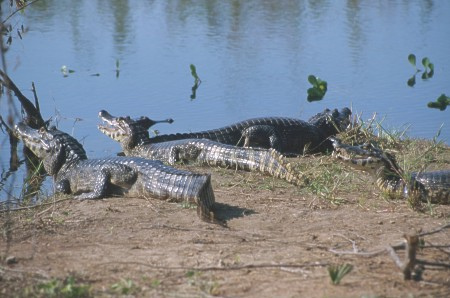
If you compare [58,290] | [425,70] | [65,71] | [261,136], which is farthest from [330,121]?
[58,290]

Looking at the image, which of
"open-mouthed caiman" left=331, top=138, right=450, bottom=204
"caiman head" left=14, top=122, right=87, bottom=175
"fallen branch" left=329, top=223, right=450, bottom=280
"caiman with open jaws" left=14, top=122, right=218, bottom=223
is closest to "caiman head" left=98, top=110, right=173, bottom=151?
"caiman with open jaws" left=14, top=122, right=218, bottom=223

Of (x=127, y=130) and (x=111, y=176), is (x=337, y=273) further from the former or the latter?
(x=127, y=130)

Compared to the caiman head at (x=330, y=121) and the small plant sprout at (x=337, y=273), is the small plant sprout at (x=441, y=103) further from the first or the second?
the small plant sprout at (x=337, y=273)

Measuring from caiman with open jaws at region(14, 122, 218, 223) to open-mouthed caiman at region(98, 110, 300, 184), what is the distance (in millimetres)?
1050

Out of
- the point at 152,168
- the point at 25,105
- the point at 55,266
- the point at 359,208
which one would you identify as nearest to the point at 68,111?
the point at 25,105

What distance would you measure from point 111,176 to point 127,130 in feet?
8.21

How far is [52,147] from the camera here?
919cm

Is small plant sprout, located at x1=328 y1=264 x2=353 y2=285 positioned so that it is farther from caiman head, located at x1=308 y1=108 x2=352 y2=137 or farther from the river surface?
caiman head, located at x1=308 y1=108 x2=352 y2=137

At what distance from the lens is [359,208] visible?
23.4ft

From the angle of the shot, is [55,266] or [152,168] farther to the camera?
[152,168]

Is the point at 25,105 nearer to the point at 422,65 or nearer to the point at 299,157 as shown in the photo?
the point at 299,157

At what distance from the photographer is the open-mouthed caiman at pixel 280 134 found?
34.5 ft

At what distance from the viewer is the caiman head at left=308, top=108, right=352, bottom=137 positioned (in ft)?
36.4

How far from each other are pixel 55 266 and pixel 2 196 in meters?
3.58
